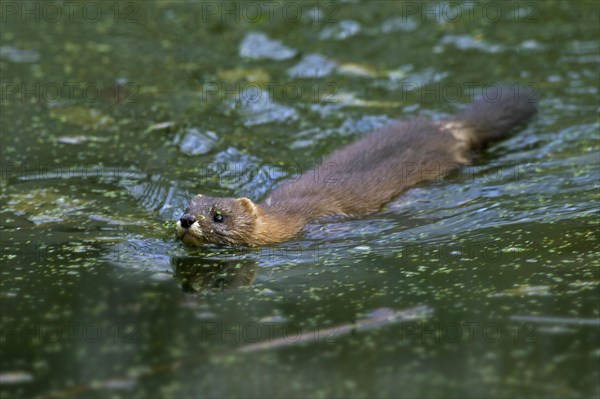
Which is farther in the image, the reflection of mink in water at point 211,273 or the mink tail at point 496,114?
the mink tail at point 496,114

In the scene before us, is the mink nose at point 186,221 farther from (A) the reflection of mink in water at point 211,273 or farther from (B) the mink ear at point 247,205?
(B) the mink ear at point 247,205

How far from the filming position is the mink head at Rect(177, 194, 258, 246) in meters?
7.29

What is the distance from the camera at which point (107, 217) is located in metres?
7.84

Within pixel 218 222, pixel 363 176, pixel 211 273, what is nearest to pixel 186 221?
pixel 218 222

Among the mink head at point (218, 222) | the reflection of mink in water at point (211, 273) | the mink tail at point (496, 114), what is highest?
the mink tail at point (496, 114)

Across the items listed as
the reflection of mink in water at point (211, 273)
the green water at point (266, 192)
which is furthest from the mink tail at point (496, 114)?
the reflection of mink in water at point (211, 273)

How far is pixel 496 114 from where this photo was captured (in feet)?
31.6

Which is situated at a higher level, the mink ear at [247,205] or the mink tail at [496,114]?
the mink tail at [496,114]

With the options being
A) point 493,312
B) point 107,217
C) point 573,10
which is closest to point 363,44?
point 573,10

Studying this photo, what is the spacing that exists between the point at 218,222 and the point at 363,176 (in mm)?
1555

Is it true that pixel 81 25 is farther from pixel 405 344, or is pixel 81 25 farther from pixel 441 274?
pixel 405 344

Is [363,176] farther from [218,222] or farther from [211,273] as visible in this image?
[211,273]

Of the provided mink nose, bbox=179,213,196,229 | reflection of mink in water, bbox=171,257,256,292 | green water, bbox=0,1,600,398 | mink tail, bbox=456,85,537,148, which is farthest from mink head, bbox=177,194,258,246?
mink tail, bbox=456,85,537,148

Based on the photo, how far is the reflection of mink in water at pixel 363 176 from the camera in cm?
756
